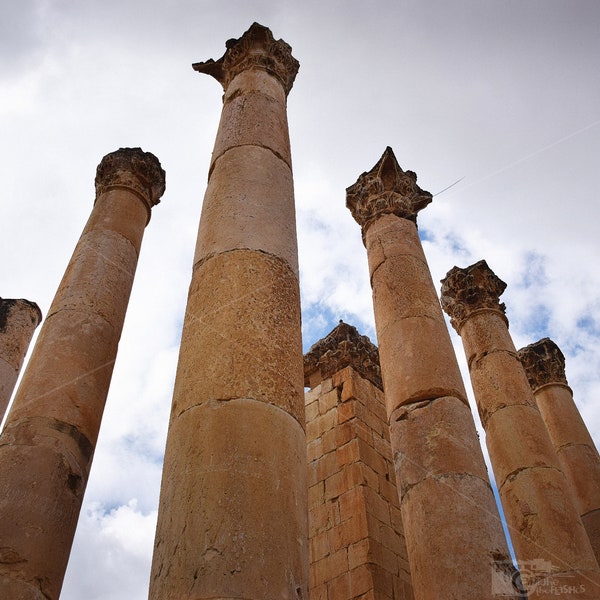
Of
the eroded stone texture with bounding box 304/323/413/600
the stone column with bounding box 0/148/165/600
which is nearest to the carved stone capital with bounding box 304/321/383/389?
the eroded stone texture with bounding box 304/323/413/600

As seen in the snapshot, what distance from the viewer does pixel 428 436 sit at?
743 centimetres

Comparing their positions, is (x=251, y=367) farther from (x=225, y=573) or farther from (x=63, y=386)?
(x=63, y=386)

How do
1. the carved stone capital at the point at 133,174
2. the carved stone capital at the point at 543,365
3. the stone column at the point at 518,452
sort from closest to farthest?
the stone column at the point at 518,452, the carved stone capital at the point at 133,174, the carved stone capital at the point at 543,365

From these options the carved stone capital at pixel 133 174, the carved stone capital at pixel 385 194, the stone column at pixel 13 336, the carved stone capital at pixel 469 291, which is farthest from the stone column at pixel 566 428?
the stone column at pixel 13 336

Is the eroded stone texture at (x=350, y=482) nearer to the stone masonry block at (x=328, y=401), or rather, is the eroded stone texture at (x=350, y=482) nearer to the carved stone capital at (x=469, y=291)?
the stone masonry block at (x=328, y=401)

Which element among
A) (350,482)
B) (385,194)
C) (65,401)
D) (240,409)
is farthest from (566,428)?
(240,409)

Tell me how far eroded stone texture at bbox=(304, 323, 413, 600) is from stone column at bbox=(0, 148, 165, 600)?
17.0 ft

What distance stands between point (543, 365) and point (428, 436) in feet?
29.5

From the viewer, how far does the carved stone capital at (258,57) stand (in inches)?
358

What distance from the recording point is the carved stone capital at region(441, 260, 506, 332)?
13.5 metres

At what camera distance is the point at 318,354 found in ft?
46.0

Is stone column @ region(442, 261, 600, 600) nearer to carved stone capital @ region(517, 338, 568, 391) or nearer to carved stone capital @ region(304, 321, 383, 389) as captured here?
carved stone capital @ region(304, 321, 383, 389)

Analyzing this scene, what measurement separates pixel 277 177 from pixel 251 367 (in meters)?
2.91

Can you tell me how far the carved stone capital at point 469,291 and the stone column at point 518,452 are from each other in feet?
0.07
